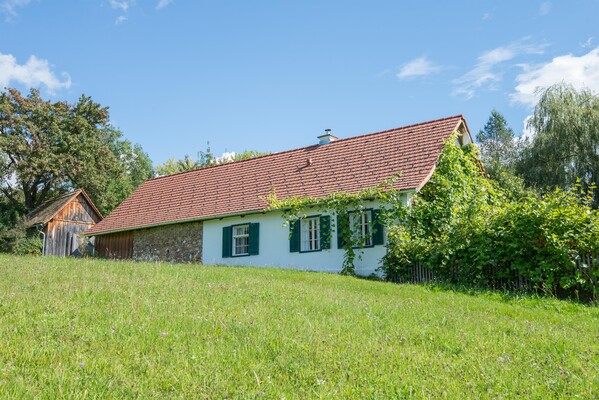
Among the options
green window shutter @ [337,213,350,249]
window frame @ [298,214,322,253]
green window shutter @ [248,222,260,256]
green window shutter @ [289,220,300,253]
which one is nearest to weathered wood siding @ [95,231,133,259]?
green window shutter @ [248,222,260,256]

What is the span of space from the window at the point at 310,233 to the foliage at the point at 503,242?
364 centimetres

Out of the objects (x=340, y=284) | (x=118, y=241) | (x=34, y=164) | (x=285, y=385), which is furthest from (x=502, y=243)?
(x=34, y=164)

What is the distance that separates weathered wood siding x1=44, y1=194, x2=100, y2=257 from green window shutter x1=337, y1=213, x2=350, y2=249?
20504mm

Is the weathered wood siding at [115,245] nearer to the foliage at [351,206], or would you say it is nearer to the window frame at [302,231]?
the window frame at [302,231]

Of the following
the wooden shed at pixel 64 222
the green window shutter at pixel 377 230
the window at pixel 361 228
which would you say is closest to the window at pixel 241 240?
the window at pixel 361 228

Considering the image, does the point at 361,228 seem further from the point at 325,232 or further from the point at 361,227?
the point at 325,232

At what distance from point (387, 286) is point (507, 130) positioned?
191 feet

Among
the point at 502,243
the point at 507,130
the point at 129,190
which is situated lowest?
the point at 502,243

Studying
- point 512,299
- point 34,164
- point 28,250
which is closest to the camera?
point 512,299

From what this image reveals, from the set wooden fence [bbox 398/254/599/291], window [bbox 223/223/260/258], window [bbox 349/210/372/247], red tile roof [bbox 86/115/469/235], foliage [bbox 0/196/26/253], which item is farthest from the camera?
foliage [bbox 0/196/26/253]

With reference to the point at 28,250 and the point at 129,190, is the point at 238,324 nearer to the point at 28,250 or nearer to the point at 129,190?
the point at 28,250

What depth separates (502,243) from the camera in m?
14.6

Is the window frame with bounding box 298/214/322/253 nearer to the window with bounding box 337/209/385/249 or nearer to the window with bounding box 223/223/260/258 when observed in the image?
the window with bounding box 337/209/385/249

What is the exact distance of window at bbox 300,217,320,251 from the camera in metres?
20.6
